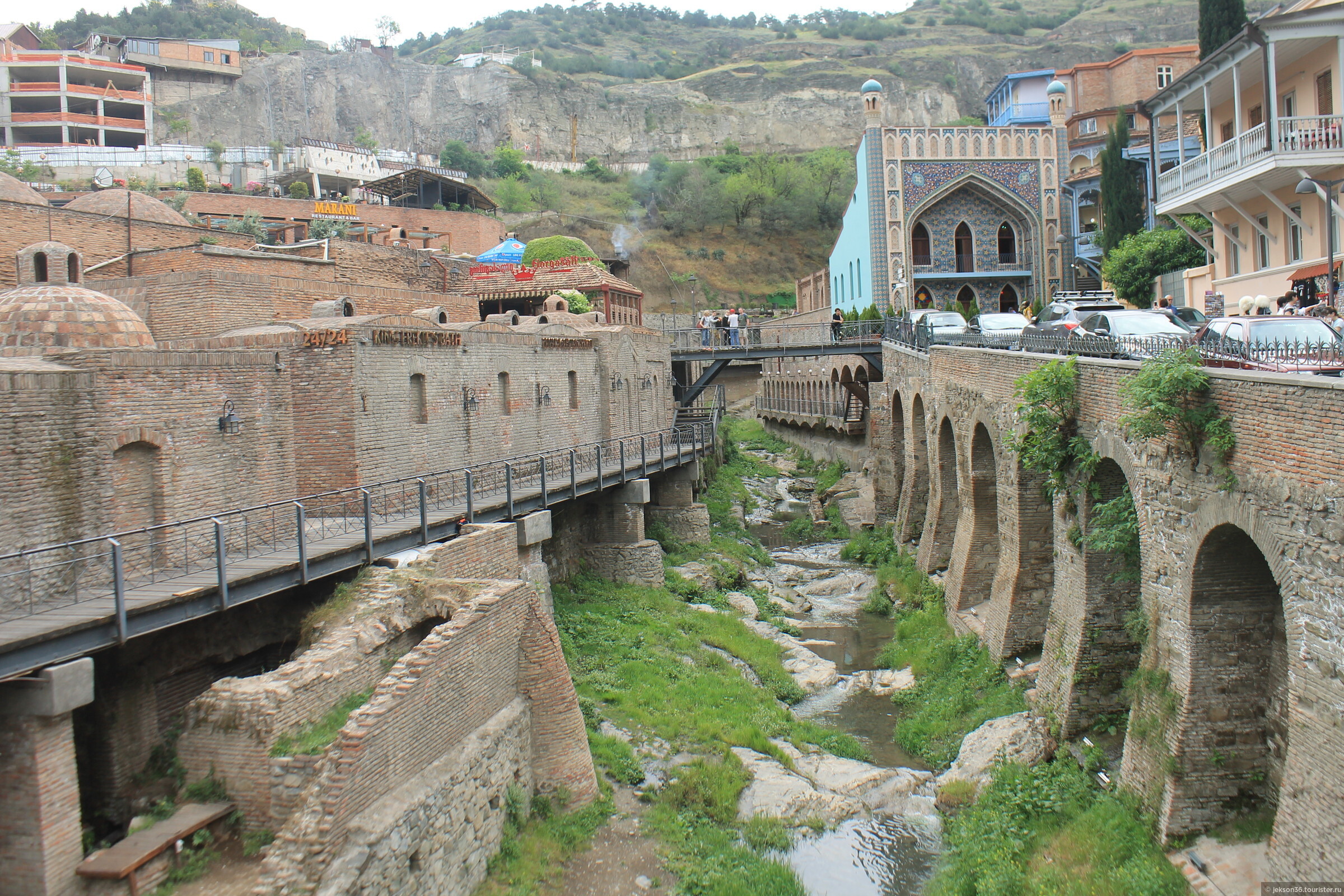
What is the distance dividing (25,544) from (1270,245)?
24.9 m

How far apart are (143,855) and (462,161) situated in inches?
2910

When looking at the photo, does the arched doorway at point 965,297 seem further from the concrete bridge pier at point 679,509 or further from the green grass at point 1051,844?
the green grass at point 1051,844

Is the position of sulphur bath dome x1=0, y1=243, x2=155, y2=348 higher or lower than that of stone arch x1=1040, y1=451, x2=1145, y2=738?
higher

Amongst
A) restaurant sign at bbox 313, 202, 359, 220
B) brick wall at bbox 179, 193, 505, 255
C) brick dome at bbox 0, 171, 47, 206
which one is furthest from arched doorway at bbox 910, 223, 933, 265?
brick dome at bbox 0, 171, 47, 206

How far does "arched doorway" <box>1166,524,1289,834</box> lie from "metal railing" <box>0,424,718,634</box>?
33.3 ft

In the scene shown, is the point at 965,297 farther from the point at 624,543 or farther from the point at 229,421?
the point at 229,421

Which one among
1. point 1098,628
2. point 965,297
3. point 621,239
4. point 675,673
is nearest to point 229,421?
point 675,673

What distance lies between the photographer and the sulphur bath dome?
1366 cm

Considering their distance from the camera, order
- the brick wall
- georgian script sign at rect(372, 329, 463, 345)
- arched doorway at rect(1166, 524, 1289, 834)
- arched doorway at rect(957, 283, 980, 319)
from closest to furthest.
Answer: arched doorway at rect(1166, 524, 1289, 834) → georgian script sign at rect(372, 329, 463, 345) → the brick wall → arched doorway at rect(957, 283, 980, 319)

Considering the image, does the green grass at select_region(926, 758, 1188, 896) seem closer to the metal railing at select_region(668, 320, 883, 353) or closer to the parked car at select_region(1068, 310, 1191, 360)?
the parked car at select_region(1068, 310, 1191, 360)

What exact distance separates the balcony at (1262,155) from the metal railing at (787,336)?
38.1 feet

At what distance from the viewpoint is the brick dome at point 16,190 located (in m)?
24.0

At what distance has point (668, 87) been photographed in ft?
326

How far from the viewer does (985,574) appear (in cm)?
1900
